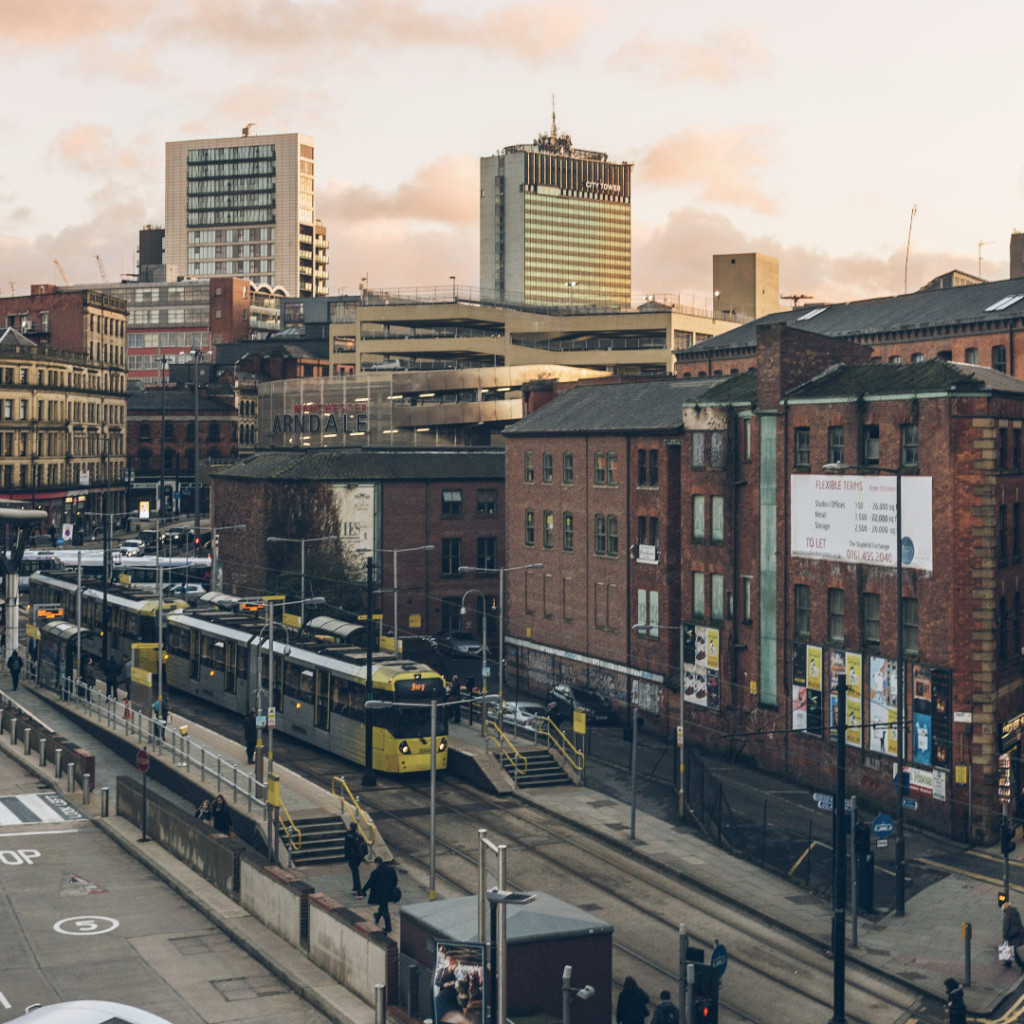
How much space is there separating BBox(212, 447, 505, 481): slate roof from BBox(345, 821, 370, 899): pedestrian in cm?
4724

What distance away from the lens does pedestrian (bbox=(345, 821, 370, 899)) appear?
3778 cm

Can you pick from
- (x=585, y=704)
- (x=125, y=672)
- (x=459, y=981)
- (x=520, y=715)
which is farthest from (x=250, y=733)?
(x=125, y=672)

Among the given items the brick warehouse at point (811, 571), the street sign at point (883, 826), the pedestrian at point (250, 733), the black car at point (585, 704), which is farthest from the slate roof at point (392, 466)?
the street sign at point (883, 826)

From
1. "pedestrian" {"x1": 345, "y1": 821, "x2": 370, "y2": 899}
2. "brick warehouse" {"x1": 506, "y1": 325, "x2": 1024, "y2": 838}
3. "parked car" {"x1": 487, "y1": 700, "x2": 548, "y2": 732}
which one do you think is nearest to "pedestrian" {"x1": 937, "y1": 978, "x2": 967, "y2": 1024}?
"brick warehouse" {"x1": 506, "y1": 325, "x2": 1024, "y2": 838}

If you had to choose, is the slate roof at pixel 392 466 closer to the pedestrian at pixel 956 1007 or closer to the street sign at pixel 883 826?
the street sign at pixel 883 826

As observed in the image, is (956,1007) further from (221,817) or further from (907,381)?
(907,381)

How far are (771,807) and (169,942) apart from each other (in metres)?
23.3

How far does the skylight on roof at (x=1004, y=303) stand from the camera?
7242cm

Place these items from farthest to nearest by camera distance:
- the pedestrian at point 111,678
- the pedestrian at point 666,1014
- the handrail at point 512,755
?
the pedestrian at point 111,678 → the handrail at point 512,755 → the pedestrian at point 666,1014

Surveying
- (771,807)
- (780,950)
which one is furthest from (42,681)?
(780,950)

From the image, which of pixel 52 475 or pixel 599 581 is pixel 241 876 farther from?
pixel 52 475

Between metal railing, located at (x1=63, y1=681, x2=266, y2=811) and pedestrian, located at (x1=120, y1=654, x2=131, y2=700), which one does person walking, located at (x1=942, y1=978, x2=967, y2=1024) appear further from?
pedestrian, located at (x1=120, y1=654, x2=131, y2=700)

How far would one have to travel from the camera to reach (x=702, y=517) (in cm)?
6038

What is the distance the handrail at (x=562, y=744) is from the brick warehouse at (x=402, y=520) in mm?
24008
